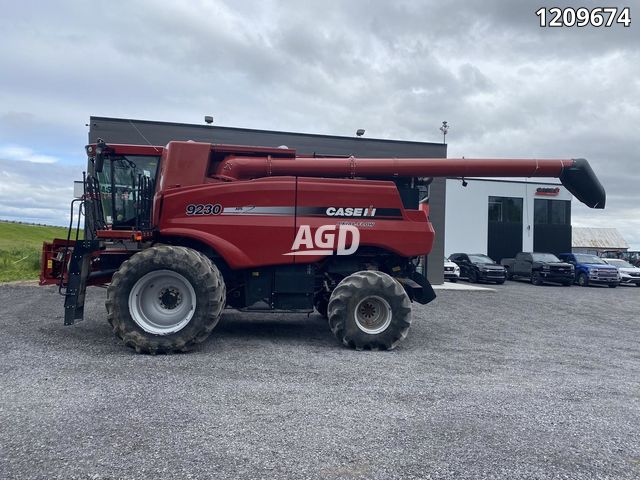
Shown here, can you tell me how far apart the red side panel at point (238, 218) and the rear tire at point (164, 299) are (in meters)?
0.52

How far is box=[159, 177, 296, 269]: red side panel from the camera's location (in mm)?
8242

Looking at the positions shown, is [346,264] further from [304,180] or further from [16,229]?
[16,229]

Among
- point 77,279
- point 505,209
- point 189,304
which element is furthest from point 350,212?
point 505,209

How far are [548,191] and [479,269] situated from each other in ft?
45.1

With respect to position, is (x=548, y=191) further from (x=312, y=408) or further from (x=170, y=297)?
(x=312, y=408)

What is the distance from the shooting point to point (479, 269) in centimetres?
2609

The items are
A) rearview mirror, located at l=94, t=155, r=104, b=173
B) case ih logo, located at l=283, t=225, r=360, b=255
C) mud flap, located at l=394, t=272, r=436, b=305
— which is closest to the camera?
rearview mirror, located at l=94, t=155, r=104, b=173

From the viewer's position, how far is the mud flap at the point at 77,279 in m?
7.64

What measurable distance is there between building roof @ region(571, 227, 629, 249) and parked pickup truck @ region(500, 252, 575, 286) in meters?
39.3

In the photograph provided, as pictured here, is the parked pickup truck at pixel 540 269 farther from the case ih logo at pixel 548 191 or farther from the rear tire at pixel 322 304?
the rear tire at pixel 322 304

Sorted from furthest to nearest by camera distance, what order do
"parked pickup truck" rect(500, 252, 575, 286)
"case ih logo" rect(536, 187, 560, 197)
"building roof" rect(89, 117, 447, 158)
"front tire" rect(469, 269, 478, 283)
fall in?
"case ih logo" rect(536, 187, 560, 197), "front tire" rect(469, 269, 478, 283), "parked pickup truck" rect(500, 252, 575, 286), "building roof" rect(89, 117, 447, 158)

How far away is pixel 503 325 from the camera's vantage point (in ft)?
37.9

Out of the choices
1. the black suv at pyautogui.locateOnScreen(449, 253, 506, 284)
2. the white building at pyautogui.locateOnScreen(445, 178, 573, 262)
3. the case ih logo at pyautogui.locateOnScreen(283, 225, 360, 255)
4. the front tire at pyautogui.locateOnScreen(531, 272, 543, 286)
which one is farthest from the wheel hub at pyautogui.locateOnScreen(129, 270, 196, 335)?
the white building at pyautogui.locateOnScreen(445, 178, 573, 262)

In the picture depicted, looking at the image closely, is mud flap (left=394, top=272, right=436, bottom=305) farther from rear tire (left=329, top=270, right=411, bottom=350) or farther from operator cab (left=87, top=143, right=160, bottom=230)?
A: operator cab (left=87, top=143, right=160, bottom=230)
